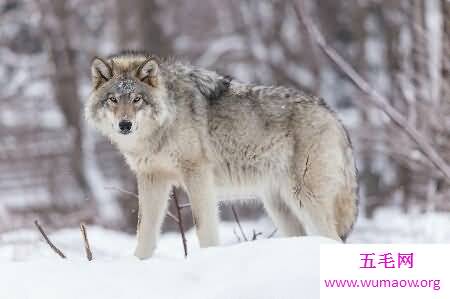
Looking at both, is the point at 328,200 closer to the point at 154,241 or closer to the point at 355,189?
the point at 355,189

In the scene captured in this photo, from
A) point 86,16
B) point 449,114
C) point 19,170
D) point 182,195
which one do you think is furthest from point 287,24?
point 449,114

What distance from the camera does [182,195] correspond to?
46.9 ft

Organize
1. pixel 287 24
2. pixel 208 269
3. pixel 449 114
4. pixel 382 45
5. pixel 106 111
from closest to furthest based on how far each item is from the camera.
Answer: pixel 208 269
pixel 106 111
pixel 449 114
pixel 382 45
pixel 287 24

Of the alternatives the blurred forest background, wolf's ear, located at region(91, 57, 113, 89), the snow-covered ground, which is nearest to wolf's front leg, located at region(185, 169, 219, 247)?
wolf's ear, located at region(91, 57, 113, 89)

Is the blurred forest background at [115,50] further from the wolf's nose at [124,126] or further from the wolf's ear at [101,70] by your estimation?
the wolf's nose at [124,126]

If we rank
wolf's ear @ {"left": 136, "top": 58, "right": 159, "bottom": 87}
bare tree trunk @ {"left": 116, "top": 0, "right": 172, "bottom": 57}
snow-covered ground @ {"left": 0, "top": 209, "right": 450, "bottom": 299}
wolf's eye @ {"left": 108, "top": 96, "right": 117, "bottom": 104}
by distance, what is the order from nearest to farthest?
1. snow-covered ground @ {"left": 0, "top": 209, "right": 450, "bottom": 299}
2. wolf's eye @ {"left": 108, "top": 96, "right": 117, "bottom": 104}
3. wolf's ear @ {"left": 136, "top": 58, "right": 159, "bottom": 87}
4. bare tree trunk @ {"left": 116, "top": 0, "right": 172, "bottom": 57}

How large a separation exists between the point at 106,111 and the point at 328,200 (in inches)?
71.1

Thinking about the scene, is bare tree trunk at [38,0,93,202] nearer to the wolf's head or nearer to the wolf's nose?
the wolf's head

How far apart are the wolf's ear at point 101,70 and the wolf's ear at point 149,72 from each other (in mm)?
215

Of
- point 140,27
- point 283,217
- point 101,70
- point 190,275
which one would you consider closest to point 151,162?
point 101,70

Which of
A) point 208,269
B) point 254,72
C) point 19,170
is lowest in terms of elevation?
point 19,170

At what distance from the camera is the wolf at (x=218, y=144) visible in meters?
5.60

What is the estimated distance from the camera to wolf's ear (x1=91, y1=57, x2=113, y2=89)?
558cm

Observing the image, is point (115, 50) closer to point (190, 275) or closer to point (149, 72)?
point (149, 72)
